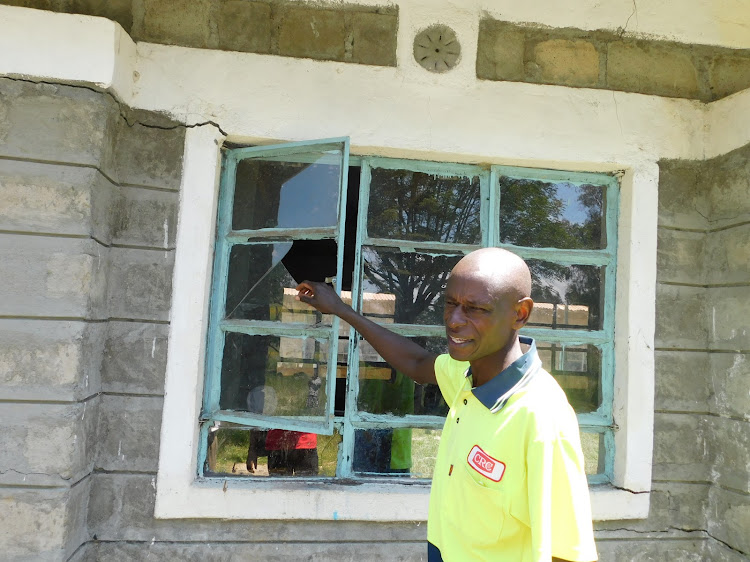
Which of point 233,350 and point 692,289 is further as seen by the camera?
point 692,289

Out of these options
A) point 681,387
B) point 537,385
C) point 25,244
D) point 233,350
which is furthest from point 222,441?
point 681,387

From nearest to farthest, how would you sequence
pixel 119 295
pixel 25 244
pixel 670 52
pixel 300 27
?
pixel 25 244 < pixel 119 295 < pixel 300 27 < pixel 670 52

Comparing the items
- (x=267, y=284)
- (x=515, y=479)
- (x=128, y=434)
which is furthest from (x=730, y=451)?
(x=128, y=434)

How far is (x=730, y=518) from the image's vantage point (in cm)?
261

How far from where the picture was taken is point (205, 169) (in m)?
2.54

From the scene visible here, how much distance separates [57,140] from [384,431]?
174cm

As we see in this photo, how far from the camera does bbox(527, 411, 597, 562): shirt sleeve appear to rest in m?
1.28

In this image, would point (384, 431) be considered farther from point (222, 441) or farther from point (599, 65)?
point (599, 65)

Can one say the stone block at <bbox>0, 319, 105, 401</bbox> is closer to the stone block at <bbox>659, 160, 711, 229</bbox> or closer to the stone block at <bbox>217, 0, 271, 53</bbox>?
the stone block at <bbox>217, 0, 271, 53</bbox>

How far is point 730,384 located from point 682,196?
0.86 metres

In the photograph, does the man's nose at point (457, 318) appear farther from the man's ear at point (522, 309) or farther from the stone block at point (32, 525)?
the stone block at point (32, 525)

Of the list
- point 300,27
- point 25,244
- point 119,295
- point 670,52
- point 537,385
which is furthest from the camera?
point 670,52

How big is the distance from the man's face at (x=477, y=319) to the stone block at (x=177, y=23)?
178cm

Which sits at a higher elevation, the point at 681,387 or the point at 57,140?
the point at 57,140
